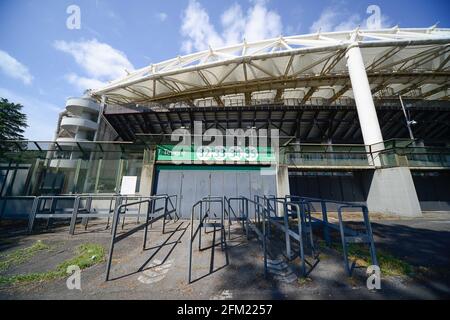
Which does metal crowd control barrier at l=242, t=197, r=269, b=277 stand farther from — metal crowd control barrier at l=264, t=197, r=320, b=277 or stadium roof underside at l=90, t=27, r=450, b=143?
stadium roof underside at l=90, t=27, r=450, b=143

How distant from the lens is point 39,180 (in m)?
9.26

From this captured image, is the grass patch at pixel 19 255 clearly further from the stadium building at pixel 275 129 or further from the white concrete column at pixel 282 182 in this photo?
the white concrete column at pixel 282 182

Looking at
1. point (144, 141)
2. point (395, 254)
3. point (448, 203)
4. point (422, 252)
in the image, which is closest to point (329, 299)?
point (395, 254)

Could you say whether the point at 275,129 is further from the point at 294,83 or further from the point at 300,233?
the point at 300,233

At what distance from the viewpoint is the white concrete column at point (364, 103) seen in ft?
41.8

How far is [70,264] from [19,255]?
1944mm

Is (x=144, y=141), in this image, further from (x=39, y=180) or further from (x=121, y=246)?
(x=121, y=246)

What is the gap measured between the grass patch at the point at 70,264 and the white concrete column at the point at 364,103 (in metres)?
16.1

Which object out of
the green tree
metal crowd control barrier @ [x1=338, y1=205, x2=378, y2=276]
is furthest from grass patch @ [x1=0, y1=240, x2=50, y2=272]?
the green tree

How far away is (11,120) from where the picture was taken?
21.2 metres

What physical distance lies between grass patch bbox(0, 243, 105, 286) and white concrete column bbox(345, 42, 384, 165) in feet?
52.9

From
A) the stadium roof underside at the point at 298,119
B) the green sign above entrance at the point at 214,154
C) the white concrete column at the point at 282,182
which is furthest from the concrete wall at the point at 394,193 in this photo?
the stadium roof underside at the point at 298,119

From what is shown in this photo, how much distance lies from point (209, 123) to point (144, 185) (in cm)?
1249

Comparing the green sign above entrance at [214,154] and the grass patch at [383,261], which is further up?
the green sign above entrance at [214,154]
